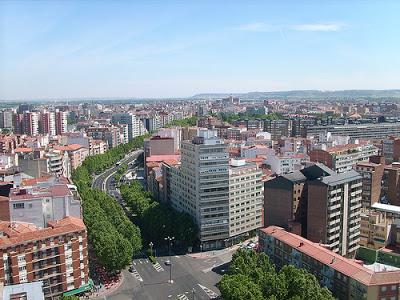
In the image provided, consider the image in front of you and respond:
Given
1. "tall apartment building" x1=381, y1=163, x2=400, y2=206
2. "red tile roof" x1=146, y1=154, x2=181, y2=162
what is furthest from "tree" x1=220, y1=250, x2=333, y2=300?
"red tile roof" x1=146, y1=154, x2=181, y2=162

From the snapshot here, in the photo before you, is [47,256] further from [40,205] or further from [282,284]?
[282,284]

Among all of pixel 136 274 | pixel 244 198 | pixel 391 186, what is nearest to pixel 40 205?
pixel 136 274

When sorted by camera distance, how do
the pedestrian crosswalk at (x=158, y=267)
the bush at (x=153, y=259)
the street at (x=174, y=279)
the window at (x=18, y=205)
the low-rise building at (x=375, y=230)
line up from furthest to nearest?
the low-rise building at (x=375, y=230) → the bush at (x=153, y=259) → the pedestrian crosswalk at (x=158, y=267) → the window at (x=18, y=205) → the street at (x=174, y=279)

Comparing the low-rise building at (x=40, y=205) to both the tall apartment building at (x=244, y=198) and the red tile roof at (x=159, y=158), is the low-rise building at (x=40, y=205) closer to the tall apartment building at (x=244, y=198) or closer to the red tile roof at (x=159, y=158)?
the tall apartment building at (x=244, y=198)

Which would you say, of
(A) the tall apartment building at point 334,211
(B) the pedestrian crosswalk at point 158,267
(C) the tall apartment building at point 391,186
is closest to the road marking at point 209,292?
(B) the pedestrian crosswalk at point 158,267

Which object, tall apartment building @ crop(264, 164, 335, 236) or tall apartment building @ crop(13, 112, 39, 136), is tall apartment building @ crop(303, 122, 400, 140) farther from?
tall apartment building @ crop(13, 112, 39, 136)

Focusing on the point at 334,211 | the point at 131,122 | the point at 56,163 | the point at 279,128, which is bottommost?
the point at 334,211
